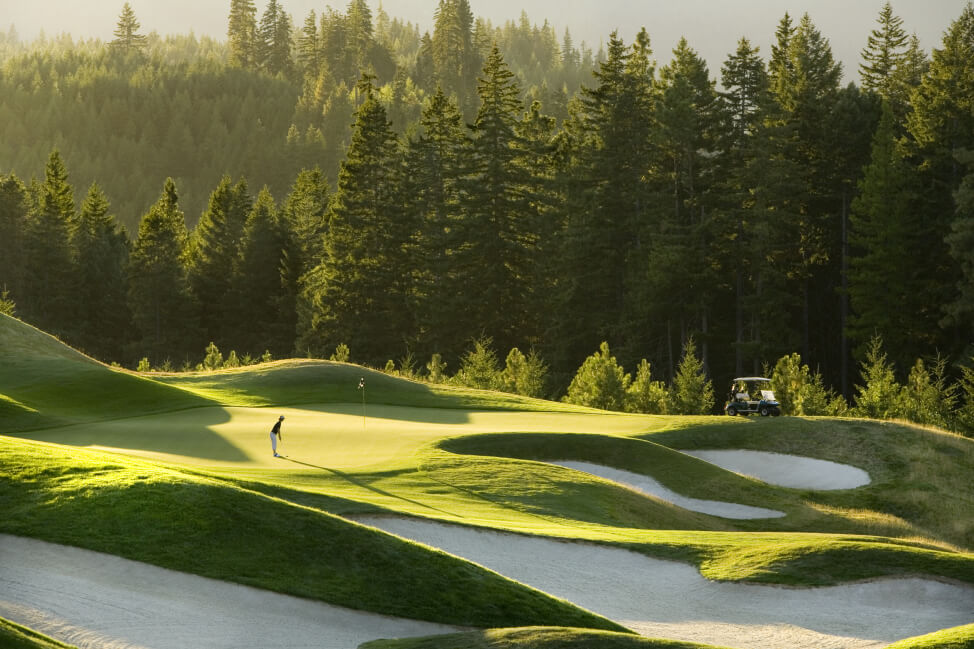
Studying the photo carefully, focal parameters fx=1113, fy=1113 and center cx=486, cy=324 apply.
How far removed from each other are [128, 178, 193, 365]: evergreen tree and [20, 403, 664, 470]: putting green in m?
71.2

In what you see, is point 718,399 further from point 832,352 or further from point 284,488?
point 284,488

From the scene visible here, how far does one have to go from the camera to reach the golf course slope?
1226 cm

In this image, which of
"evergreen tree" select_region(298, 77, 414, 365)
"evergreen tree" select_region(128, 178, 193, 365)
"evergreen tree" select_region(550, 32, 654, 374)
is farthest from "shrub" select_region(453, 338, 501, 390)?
"evergreen tree" select_region(128, 178, 193, 365)

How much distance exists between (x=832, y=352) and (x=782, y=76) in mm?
19914

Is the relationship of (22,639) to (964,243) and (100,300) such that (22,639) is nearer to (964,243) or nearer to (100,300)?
(964,243)

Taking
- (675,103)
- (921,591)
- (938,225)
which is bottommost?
(921,591)

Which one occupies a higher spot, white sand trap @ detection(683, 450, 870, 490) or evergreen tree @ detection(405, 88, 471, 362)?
evergreen tree @ detection(405, 88, 471, 362)

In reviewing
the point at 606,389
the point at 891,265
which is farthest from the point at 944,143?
the point at 606,389

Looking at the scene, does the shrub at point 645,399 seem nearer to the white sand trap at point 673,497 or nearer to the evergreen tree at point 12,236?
the white sand trap at point 673,497

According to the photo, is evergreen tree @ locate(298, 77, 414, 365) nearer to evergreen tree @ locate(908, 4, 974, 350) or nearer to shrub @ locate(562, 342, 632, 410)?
evergreen tree @ locate(908, 4, 974, 350)

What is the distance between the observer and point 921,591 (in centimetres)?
1510

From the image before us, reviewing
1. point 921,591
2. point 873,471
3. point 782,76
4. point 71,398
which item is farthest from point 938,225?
point 921,591

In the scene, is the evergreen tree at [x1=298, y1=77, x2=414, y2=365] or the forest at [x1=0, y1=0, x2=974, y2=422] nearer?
the forest at [x1=0, y1=0, x2=974, y2=422]

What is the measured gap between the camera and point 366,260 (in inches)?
3519
